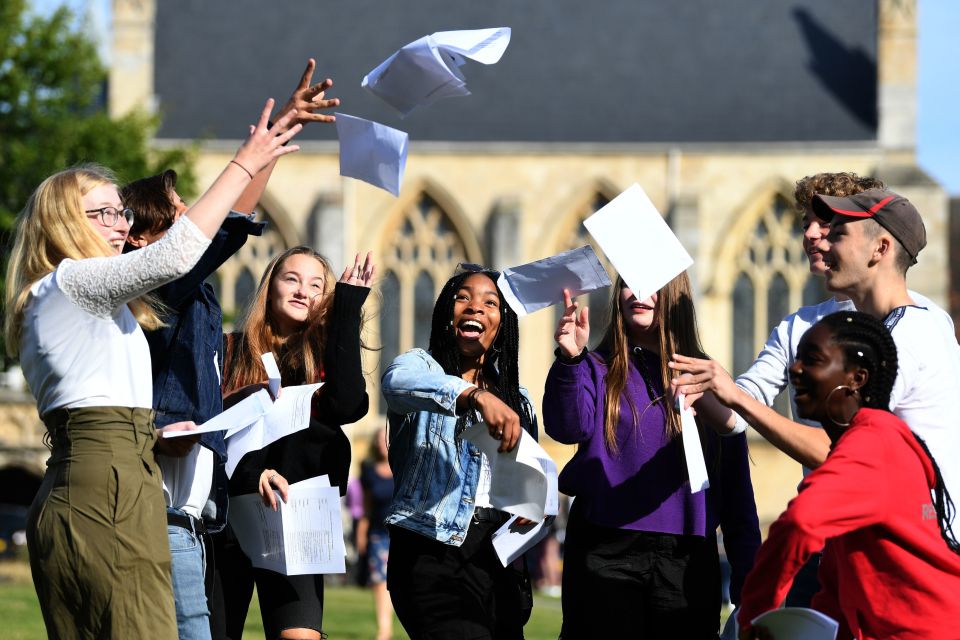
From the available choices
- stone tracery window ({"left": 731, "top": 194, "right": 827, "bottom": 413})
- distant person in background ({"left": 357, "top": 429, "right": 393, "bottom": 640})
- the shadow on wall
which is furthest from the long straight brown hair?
the shadow on wall

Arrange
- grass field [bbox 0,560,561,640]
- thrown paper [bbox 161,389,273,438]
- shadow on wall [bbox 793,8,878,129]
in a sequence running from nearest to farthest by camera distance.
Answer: thrown paper [bbox 161,389,273,438] < grass field [bbox 0,560,561,640] < shadow on wall [bbox 793,8,878,129]

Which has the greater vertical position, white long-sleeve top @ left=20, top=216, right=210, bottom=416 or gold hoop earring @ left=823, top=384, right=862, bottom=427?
white long-sleeve top @ left=20, top=216, right=210, bottom=416

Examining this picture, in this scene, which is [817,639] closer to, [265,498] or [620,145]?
[265,498]

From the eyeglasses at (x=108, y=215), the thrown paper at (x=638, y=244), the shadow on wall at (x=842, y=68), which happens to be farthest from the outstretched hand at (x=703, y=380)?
the shadow on wall at (x=842, y=68)

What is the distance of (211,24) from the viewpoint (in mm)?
31453

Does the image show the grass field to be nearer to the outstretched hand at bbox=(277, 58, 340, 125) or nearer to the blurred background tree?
the outstretched hand at bbox=(277, 58, 340, 125)

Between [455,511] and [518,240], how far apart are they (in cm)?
2274

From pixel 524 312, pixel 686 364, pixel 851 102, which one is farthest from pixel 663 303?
pixel 851 102

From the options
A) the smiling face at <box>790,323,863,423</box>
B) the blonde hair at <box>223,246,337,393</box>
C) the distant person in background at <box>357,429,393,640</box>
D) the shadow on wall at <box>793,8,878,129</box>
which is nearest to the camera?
the smiling face at <box>790,323,863,423</box>

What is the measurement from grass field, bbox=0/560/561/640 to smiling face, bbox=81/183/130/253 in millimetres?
4539

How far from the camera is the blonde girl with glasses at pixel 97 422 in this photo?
152 inches

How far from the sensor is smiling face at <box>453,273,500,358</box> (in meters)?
5.11

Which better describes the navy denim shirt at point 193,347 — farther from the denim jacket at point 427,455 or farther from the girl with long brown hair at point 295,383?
the denim jacket at point 427,455

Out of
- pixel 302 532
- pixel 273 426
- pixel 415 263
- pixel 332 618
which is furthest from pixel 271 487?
pixel 415 263
